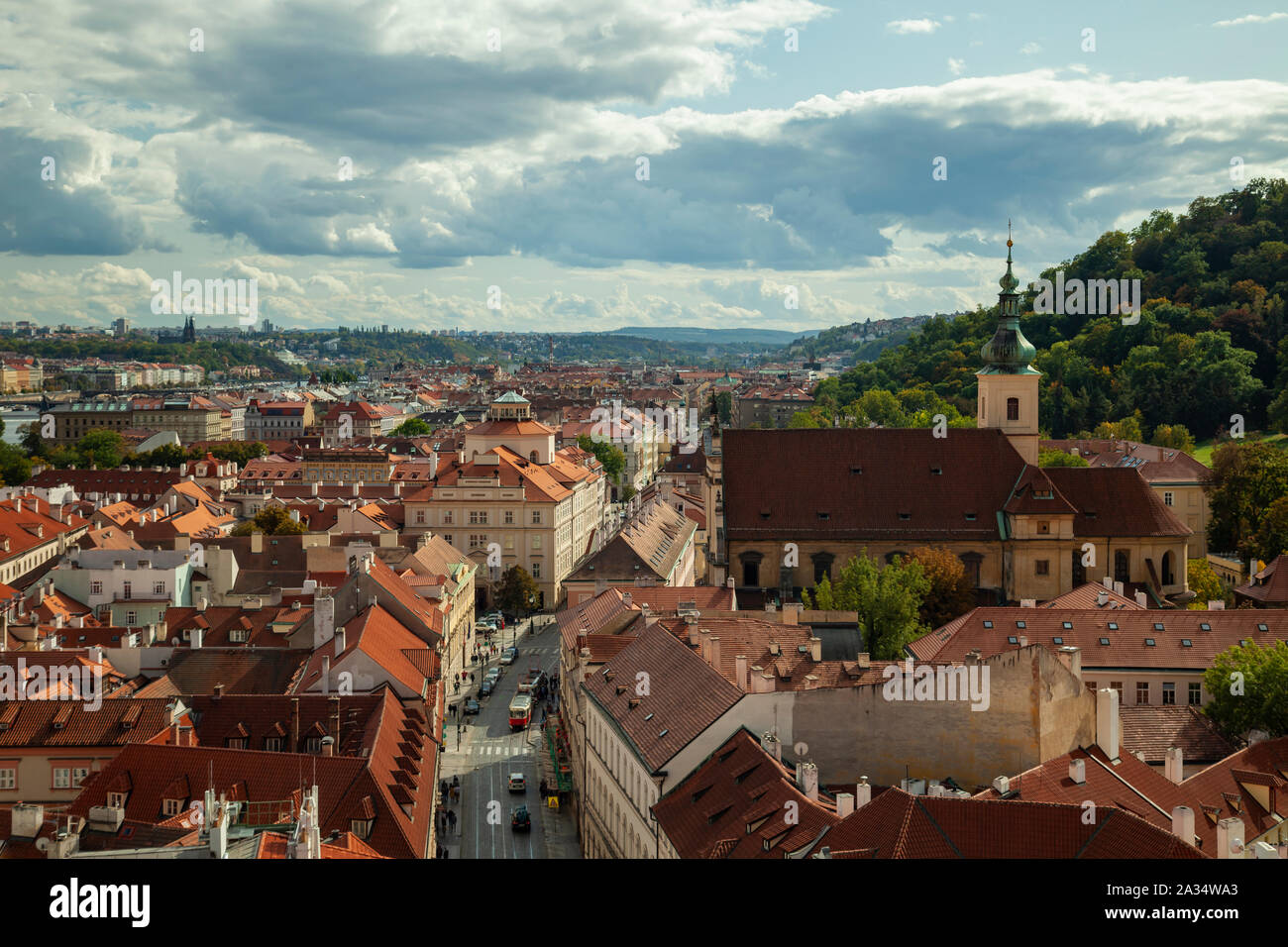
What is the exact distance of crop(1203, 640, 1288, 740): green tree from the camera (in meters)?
34.4

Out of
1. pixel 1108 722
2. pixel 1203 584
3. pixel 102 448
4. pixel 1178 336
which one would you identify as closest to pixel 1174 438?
pixel 1178 336

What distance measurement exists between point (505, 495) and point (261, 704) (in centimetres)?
4282

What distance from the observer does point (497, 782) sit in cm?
4153

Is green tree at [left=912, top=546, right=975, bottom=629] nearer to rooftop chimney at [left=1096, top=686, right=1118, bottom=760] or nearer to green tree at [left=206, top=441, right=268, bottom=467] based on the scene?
rooftop chimney at [left=1096, top=686, right=1118, bottom=760]

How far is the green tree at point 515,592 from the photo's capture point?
230 feet

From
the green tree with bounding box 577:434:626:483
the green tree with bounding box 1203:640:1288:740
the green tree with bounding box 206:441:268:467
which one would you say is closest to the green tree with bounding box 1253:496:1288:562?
the green tree with bounding box 1203:640:1288:740

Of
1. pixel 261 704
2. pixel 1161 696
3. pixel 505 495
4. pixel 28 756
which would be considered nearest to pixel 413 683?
pixel 261 704

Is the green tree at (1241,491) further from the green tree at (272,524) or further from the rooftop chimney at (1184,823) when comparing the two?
the rooftop chimney at (1184,823)

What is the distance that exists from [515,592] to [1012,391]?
84.6 feet

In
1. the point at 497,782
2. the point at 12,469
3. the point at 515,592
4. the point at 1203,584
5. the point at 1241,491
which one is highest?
the point at 1241,491

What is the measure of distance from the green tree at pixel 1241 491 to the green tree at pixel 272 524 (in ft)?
158

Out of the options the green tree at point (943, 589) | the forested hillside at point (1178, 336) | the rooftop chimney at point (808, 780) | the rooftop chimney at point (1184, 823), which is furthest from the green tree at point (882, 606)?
the forested hillside at point (1178, 336)

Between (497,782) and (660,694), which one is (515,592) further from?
(660,694)
